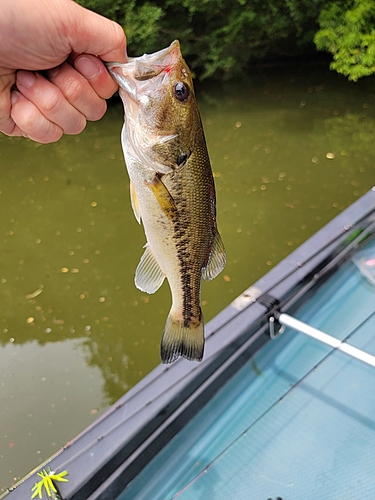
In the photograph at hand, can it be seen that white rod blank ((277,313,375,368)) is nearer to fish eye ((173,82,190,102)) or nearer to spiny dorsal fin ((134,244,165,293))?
spiny dorsal fin ((134,244,165,293))

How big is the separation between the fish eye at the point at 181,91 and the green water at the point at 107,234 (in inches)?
92.9

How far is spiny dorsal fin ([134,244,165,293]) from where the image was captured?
128cm

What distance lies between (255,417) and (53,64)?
1619 millimetres

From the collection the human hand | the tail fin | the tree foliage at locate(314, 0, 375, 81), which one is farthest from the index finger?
the tree foliage at locate(314, 0, 375, 81)

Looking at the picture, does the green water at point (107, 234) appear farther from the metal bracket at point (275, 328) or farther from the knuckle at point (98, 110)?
the knuckle at point (98, 110)

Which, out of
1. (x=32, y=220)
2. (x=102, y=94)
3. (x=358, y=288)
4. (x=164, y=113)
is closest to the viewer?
(x=164, y=113)

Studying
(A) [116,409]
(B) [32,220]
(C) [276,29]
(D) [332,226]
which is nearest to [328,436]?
(A) [116,409]

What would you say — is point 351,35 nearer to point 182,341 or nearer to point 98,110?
point 98,110

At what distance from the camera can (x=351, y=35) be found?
6926mm

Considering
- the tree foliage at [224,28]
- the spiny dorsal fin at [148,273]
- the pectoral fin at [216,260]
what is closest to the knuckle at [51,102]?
the spiny dorsal fin at [148,273]

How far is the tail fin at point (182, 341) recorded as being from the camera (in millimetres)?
1238

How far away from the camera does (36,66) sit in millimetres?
1195

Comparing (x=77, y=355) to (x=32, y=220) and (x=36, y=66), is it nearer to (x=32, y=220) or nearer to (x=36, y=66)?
(x=32, y=220)

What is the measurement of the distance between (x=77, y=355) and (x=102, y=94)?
2.43 meters
